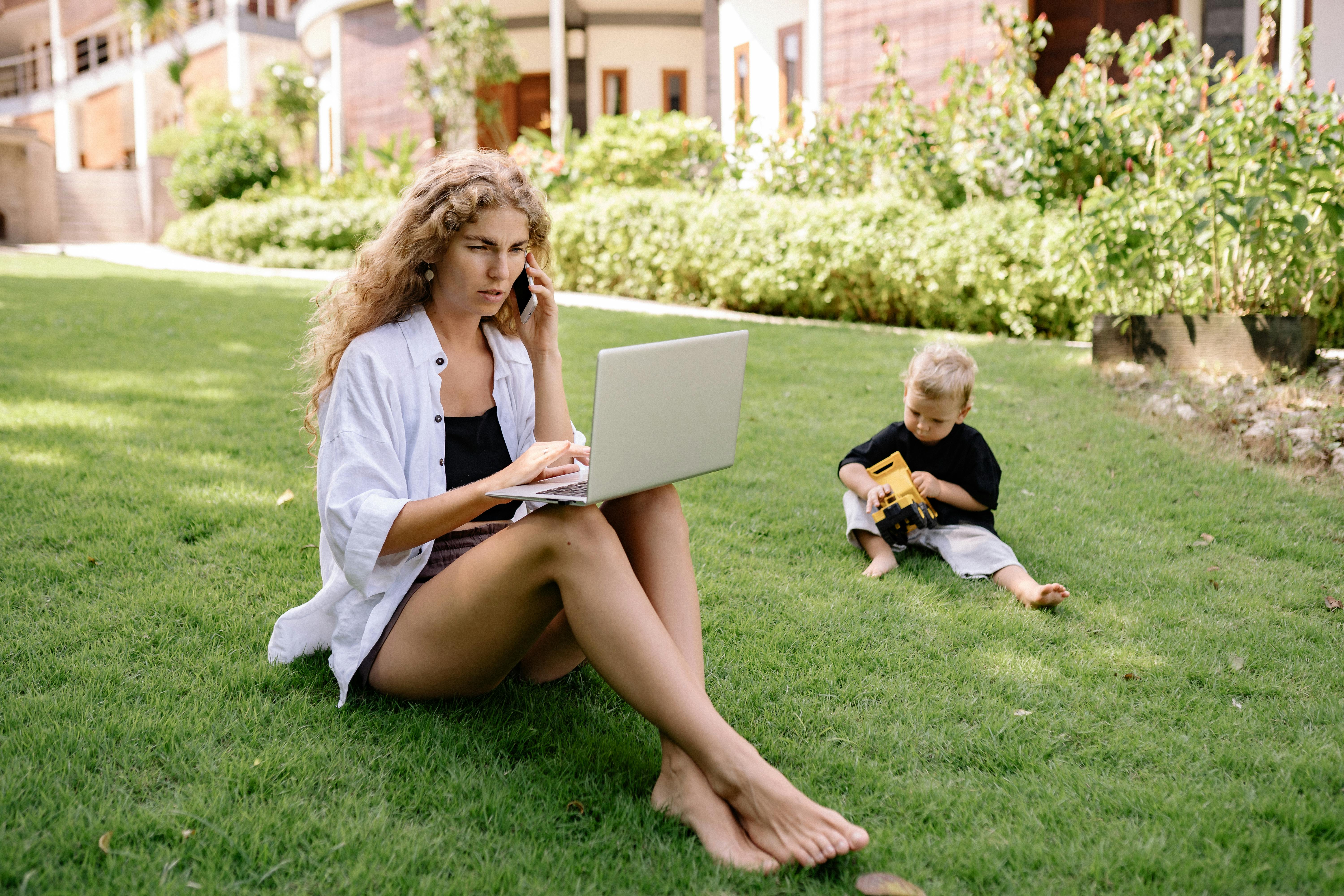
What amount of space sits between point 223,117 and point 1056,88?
56.6 feet

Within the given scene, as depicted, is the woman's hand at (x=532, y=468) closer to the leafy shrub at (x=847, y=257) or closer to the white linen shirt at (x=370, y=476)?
the white linen shirt at (x=370, y=476)

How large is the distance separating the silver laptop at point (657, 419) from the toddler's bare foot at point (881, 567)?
136 cm

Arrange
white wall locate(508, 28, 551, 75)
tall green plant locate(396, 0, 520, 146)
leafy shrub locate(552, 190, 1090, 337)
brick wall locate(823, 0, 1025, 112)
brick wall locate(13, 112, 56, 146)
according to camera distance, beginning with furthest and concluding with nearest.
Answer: brick wall locate(13, 112, 56, 146), white wall locate(508, 28, 551, 75), tall green plant locate(396, 0, 520, 146), brick wall locate(823, 0, 1025, 112), leafy shrub locate(552, 190, 1090, 337)

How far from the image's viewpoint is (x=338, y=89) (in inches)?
798

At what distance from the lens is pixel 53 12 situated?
110ft

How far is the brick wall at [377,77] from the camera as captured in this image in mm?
18844

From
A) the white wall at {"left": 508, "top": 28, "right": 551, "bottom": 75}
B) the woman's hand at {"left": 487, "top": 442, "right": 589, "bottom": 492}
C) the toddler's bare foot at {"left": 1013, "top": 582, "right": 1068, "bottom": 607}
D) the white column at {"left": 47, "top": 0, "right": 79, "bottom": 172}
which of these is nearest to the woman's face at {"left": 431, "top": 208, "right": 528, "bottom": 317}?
the woman's hand at {"left": 487, "top": 442, "right": 589, "bottom": 492}

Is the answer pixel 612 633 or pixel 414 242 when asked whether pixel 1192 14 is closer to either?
pixel 414 242

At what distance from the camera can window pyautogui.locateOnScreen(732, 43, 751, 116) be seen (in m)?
15.3

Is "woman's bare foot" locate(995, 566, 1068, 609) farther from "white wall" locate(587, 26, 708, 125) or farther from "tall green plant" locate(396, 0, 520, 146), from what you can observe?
"white wall" locate(587, 26, 708, 125)

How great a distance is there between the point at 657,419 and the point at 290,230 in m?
15.5

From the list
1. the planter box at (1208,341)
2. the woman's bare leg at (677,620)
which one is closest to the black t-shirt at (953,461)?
the woman's bare leg at (677,620)

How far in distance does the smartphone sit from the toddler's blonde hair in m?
1.51

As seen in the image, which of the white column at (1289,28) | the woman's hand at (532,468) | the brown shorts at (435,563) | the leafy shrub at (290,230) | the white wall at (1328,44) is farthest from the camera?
the leafy shrub at (290,230)
